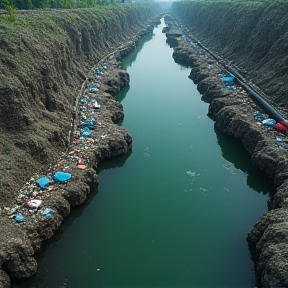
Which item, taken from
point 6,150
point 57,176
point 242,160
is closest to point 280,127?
point 242,160

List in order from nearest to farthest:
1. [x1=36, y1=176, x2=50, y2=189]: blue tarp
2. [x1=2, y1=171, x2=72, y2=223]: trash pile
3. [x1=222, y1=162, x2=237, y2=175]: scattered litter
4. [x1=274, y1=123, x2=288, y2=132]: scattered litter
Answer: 1. [x1=2, y1=171, x2=72, y2=223]: trash pile
2. [x1=36, y1=176, x2=50, y2=189]: blue tarp
3. [x1=222, y1=162, x2=237, y2=175]: scattered litter
4. [x1=274, y1=123, x2=288, y2=132]: scattered litter

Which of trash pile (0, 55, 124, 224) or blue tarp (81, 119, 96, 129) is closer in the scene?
trash pile (0, 55, 124, 224)

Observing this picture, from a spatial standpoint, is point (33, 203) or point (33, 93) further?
point (33, 93)

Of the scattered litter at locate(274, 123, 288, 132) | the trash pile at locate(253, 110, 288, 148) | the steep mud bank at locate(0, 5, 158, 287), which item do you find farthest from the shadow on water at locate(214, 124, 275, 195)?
the steep mud bank at locate(0, 5, 158, 287)

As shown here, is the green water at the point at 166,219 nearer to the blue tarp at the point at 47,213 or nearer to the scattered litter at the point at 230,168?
the scattered litter at the point at 230,168

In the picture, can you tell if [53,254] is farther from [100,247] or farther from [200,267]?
[200,267]

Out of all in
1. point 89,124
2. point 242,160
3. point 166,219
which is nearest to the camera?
point 166,219

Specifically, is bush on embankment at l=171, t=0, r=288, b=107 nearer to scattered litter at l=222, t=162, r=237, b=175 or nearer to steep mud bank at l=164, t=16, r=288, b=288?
steep mud bank at l=164, t=16, r=288, b=288

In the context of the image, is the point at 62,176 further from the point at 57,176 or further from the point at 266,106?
the point at 266,106
